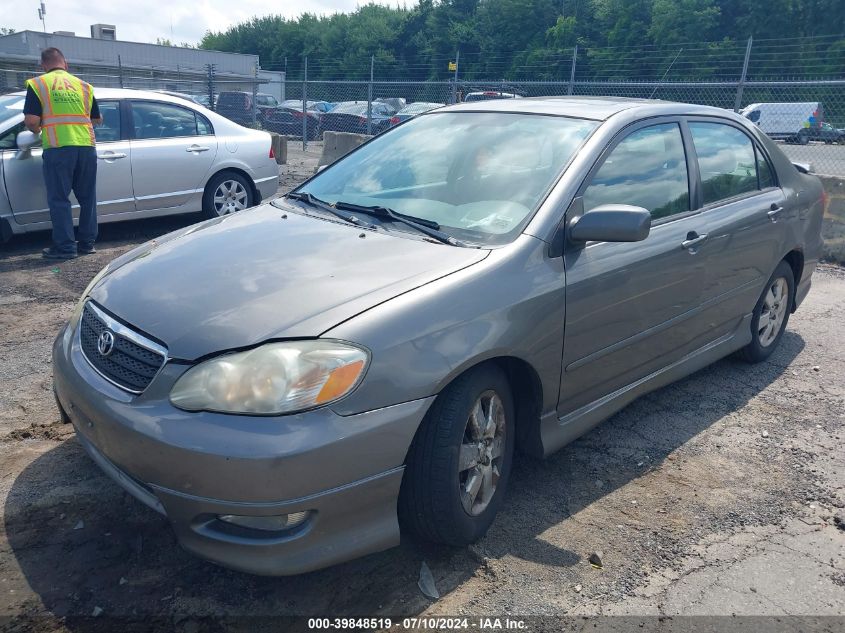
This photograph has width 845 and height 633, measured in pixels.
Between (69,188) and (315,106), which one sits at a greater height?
(315,106)

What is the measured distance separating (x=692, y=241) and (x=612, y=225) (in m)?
1.00

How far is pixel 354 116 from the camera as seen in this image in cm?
2108

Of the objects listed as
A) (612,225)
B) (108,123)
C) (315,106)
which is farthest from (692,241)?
(315,106)

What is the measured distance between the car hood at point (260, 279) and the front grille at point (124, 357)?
0.14 ft

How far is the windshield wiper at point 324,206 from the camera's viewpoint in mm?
3301

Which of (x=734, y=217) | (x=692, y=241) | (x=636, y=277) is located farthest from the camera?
(x=734, y=217)

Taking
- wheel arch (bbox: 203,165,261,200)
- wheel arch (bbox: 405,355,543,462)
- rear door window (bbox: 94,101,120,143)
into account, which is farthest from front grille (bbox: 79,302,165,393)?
wheel arch (bbox: 203,165,261,200)

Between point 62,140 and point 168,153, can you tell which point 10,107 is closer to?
point 62,140

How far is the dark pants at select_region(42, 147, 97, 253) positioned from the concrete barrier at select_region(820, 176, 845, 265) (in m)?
7.56

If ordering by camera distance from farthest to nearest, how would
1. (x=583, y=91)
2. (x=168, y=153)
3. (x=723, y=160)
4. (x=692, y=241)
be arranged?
(x=583, y=91), (x=168, y=153), (x=723, y=160), (x=692, y=241)

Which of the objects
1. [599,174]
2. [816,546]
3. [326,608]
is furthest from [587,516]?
[599,174]

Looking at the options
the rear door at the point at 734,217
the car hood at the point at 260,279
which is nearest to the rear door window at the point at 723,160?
the rear door at the point at 734,217

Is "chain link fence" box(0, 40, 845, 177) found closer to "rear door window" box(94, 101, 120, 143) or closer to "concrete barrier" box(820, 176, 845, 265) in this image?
"concrete barrier" box(820, 176, 845, 265)

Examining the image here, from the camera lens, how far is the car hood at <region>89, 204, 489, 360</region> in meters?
2.40
